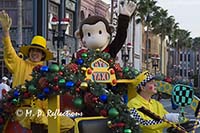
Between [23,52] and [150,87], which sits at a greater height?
[23,52]

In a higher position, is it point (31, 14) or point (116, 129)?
point (31, 14)

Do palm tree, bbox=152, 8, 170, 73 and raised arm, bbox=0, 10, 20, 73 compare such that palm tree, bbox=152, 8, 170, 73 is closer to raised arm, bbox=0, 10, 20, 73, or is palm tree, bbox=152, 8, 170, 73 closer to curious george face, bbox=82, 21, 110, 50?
curious george face, bbox=82, 21, 110, 50

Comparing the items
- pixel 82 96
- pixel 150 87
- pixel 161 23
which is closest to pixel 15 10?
pixel 82 96

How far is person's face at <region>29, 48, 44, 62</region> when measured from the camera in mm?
6317

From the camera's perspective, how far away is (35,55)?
250 inches

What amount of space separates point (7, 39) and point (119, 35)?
1.63m

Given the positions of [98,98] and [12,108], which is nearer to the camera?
[98,98]

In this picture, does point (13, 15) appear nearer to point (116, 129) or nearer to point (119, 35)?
point (119, 35)

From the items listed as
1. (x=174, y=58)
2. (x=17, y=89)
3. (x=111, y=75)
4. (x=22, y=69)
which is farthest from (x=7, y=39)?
(x=174, y=58)

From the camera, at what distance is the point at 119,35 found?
6.99 metres

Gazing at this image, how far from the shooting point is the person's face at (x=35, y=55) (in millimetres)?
6317

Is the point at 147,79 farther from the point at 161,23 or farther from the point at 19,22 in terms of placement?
the point at 161,23

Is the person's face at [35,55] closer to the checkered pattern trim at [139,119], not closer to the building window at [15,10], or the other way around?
the checkered pattern trim at [139,119]

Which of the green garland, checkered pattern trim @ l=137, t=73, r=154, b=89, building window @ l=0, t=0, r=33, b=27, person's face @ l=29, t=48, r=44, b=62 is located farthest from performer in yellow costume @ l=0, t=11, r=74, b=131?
building window @ l=0, t=0, r=33, b=27
